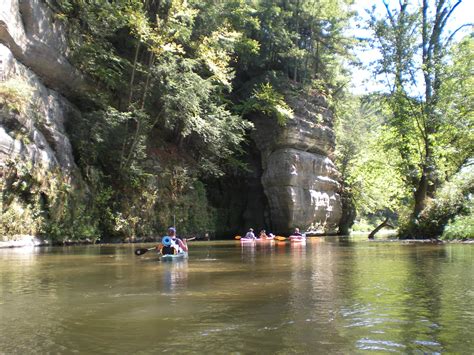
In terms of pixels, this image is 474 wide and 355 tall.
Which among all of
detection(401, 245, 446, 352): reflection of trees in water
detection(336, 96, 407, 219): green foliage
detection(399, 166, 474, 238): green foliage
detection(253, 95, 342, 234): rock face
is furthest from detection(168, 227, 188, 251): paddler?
detection(336, 96, 407, 219): green foliage

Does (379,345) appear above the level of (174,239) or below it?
below

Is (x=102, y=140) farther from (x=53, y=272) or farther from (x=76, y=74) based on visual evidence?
(x=53, y=272)

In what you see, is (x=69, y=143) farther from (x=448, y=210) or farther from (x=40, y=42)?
(x=448, y=210)

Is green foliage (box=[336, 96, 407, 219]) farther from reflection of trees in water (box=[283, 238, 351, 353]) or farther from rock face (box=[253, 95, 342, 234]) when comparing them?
reflection of trees in water (box=[283, 238, 351, 353])

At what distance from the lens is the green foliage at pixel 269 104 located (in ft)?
98.8

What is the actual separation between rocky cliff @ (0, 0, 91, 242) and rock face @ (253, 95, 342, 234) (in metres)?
14.8

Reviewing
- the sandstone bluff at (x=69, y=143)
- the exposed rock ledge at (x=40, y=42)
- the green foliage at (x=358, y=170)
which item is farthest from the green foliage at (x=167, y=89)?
the green foliage at (x=358, y=170)

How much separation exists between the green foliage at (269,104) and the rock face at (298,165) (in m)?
1.55

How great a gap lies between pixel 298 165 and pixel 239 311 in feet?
90.4

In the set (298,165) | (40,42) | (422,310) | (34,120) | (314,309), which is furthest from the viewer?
(298,165)

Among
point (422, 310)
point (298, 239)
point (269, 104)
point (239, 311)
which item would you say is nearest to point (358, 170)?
point (269, 104)

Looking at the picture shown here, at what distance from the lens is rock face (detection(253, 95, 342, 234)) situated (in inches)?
1271

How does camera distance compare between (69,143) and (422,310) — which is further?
(69,143)

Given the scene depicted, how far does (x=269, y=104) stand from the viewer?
3038 cm
